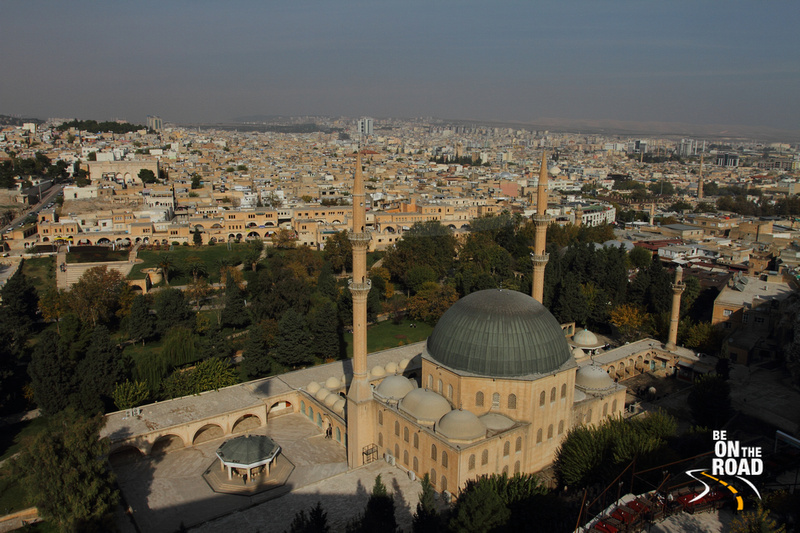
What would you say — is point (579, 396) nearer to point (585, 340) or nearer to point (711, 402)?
point (711, 402)

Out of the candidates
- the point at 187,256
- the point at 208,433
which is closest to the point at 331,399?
the point at 208,433

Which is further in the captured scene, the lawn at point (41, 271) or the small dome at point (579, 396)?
the lawn at point (41, 271)

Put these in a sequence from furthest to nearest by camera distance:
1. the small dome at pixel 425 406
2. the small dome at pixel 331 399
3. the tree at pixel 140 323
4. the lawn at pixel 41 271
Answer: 1. the lawn at pixel 41 271
2. the tree at pixel 140 323
3. the small dome at pixel 331 399
4. the small dome at pixel 425 406

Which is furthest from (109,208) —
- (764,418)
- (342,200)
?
(764,418)

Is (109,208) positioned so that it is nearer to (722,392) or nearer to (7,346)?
(7,346)

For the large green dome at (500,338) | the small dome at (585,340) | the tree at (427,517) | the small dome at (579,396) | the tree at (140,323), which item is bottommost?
the tree at (140,323)

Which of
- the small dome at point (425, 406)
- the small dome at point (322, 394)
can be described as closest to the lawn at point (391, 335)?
the small dome at point (322, 394)

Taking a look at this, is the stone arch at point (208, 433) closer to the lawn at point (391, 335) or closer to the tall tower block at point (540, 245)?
the lawn at point (391, 335)

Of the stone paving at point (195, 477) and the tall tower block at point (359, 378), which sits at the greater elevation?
the tall tower block at point (359, 378)
